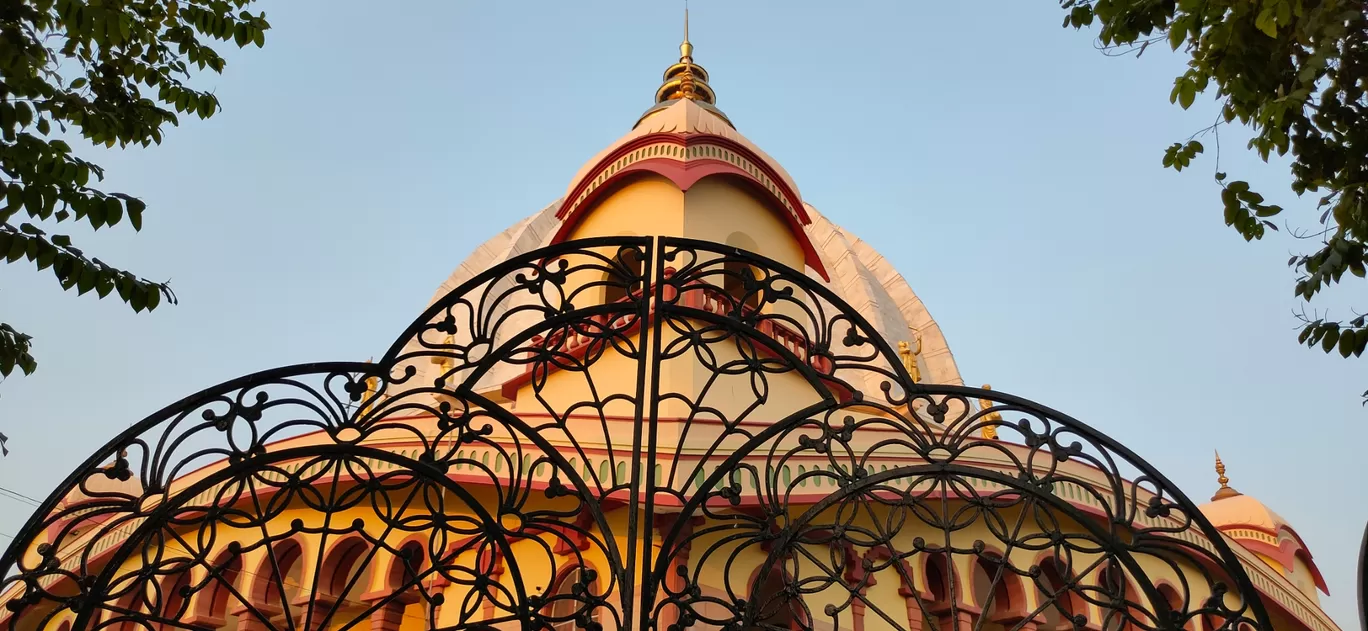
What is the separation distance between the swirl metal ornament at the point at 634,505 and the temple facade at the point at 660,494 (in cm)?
2

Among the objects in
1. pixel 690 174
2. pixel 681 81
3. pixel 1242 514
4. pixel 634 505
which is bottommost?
pixel 634 505

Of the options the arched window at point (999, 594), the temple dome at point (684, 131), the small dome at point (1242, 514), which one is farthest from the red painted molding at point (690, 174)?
the small dome at point (1242, 514)

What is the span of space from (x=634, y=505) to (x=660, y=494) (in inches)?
112

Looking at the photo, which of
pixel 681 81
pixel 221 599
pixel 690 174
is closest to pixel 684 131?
pixel 690 174

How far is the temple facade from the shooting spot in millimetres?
3588

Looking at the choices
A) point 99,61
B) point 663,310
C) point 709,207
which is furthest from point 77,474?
point 709,207

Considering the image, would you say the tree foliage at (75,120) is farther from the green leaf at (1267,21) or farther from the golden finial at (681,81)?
the golden finial at (681,81)

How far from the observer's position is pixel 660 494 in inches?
254

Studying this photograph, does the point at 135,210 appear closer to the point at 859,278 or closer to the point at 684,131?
the point at 684,131

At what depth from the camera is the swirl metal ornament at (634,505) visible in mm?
3561

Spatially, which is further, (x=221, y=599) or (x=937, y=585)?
(x=221, y=599)

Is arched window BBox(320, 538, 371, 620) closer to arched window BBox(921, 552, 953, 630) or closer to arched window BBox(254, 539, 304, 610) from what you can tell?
arched window BBox(254, 539, 304, 610)

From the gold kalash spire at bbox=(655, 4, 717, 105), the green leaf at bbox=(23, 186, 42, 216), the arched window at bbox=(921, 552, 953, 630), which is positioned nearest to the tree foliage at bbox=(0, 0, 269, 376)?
the green leaf at bbox=(23, 186, 42, 216)

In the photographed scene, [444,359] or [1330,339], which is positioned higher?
[444,359]
